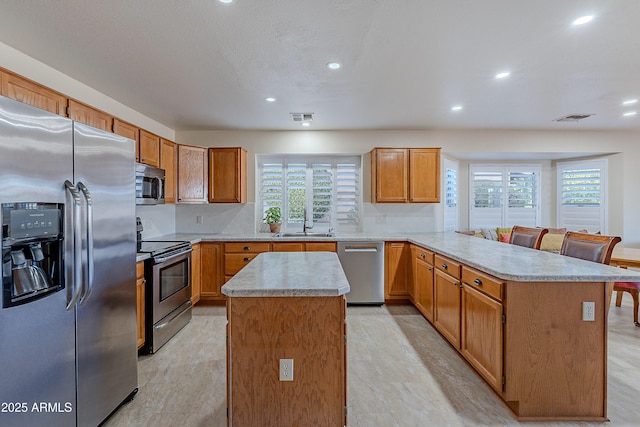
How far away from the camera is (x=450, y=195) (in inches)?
205

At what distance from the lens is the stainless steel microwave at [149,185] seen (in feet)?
9.77

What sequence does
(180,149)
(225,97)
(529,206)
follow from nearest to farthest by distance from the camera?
(225,97) → (180,149) → (529,206)

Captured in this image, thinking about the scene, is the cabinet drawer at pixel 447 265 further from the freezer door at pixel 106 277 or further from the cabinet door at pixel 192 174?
the cabinet door at pixel 192 174

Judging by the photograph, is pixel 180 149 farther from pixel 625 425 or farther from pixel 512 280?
pixel 625 425

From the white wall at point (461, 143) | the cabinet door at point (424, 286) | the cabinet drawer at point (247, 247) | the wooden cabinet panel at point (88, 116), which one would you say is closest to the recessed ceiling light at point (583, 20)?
the cabinet door at point (424, 286)

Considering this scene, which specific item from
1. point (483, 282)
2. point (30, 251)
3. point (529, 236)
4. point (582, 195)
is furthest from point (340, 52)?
point (582, 195)

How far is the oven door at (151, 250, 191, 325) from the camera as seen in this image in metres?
2.76

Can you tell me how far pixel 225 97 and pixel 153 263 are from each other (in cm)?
187

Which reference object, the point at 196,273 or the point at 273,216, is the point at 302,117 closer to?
the point at 273,216

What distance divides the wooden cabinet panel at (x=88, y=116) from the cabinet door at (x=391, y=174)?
3238 mm

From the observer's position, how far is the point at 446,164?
5.04 meters

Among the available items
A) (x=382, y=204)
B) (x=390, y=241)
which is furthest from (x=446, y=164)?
(x=390, y=241)

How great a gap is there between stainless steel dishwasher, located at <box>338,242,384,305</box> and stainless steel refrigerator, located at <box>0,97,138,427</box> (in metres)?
2.59

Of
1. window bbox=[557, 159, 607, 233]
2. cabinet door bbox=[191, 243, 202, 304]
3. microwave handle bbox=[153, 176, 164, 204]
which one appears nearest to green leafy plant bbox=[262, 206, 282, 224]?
cabinet door bbox=[191, 243, 202, 304]
